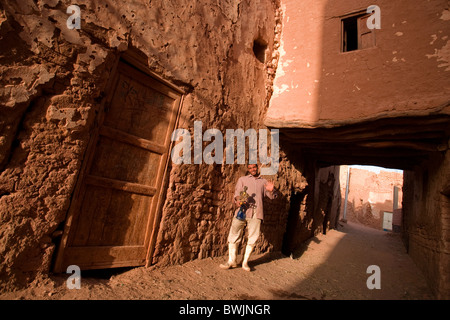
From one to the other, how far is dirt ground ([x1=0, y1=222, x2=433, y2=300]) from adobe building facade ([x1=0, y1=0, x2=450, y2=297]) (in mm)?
170

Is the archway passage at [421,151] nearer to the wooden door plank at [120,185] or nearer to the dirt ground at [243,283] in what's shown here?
the dirt ground at [243,283]

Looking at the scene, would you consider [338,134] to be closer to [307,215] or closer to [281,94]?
[281,94]

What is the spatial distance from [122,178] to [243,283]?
81.4 inches

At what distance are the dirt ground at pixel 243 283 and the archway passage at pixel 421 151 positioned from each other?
0.55 meters

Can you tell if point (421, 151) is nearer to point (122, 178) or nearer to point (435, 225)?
point (435, 225)

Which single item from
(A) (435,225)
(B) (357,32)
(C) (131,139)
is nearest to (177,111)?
(C) (131,139)

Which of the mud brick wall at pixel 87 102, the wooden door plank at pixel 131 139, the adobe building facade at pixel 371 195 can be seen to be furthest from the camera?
the adobe building facade at pixel 371 195

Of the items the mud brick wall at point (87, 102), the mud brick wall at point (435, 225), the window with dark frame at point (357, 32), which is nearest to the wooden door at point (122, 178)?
the mud brick wall at point (87, 102)

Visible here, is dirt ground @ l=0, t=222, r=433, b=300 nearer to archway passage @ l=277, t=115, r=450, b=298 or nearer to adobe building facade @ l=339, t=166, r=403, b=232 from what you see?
archway passage @ l=277, t=115, r=450, b=298

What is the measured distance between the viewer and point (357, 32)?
15.9 feet

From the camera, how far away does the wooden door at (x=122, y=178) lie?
2422 millimetres

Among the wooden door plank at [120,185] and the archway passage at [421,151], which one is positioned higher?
the archway passage at [421,151]
